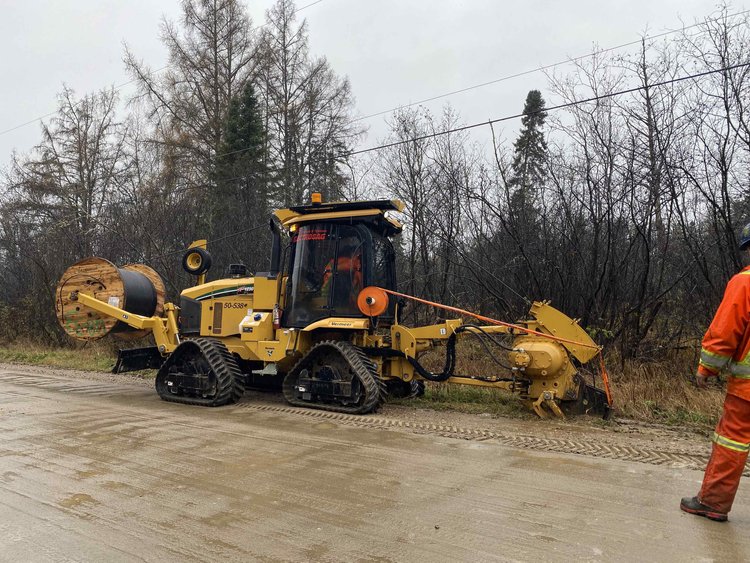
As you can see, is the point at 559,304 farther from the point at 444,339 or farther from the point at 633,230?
the point at 444,339

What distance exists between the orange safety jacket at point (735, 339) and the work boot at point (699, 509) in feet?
2.50

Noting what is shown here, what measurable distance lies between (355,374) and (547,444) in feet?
8.41

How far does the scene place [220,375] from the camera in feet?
25.6

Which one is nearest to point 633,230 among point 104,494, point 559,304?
point 559,304

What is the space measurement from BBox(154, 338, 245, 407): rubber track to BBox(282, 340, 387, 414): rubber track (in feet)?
2.57

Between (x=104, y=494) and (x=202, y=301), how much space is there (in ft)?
16.0

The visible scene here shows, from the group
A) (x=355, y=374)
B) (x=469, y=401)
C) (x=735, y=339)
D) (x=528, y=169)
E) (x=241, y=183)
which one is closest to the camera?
(x=735, y=339)

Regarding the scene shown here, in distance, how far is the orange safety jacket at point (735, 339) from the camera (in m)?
3.51

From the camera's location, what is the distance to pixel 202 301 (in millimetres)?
8773

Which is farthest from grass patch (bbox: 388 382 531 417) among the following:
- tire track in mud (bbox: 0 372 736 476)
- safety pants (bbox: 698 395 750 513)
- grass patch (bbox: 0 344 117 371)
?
grass patch (bbox: 0 344 117 371)

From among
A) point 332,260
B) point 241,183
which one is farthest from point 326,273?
point 241,183

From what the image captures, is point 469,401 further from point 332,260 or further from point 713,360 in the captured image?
point 713,360

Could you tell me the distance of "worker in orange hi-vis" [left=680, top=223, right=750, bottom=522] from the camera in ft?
11.5

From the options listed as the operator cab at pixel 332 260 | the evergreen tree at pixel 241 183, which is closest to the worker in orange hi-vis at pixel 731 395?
the operator cab at pixel 332 260
